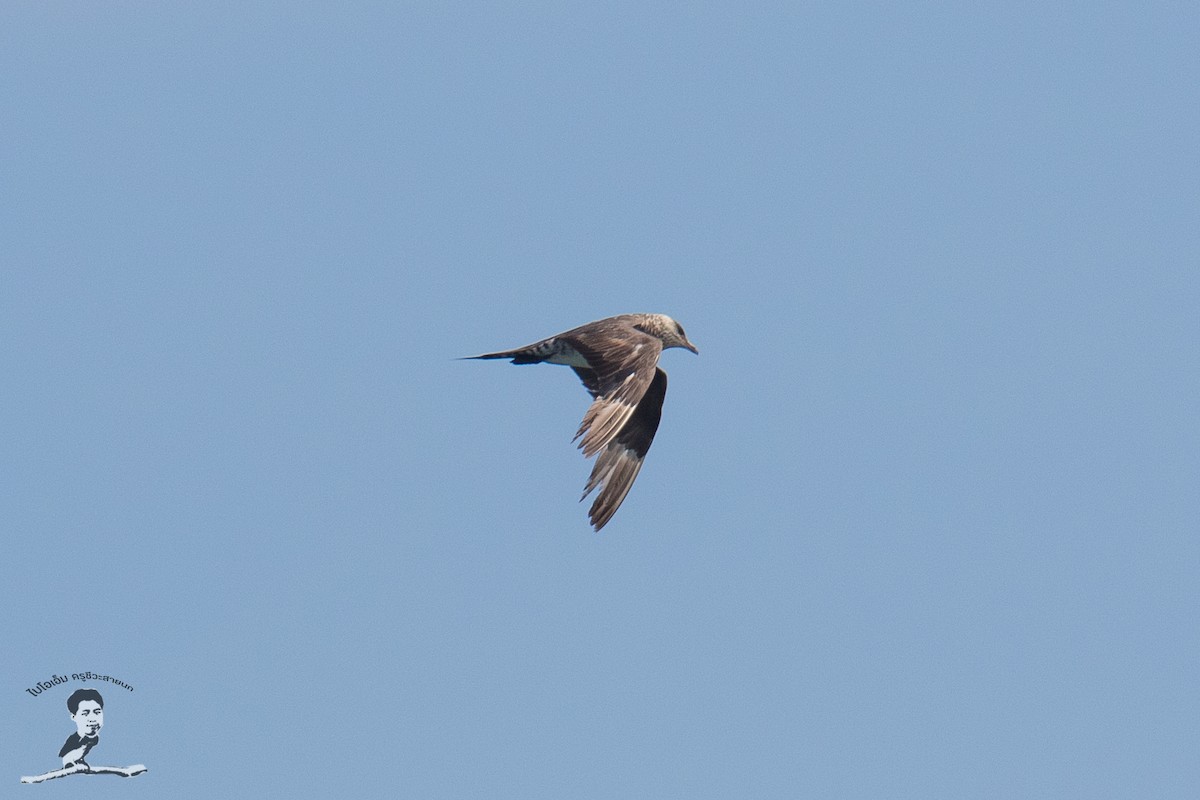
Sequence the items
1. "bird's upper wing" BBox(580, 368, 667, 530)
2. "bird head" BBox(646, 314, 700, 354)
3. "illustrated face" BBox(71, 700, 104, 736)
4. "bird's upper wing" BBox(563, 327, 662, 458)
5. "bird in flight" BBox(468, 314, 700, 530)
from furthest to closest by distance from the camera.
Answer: "bird head" BBox(646, 314, 700, 354) < "illustrated face" BBox(71, 700, 104, 736) < "bird's upper wing" BBox(580, 368, 667, 530) < "bird in flight" BBox(468, 314, 700, 530) < "bird's upper wing" BBox(563, 327, 662, 458)

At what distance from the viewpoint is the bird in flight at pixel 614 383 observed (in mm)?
20688

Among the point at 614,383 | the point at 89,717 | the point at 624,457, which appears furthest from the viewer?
the point at 89,717

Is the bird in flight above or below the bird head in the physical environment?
below

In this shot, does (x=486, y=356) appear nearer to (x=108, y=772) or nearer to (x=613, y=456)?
(x=613, y=456)

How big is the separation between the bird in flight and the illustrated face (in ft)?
23.9

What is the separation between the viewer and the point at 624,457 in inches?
905

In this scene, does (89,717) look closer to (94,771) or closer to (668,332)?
(94,771)

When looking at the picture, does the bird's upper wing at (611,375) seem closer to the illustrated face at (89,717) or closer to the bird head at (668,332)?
the bird head at (668,332)

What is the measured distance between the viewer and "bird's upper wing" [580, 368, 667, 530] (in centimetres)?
2226

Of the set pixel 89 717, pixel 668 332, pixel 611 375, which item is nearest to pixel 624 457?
pixel 611 375
